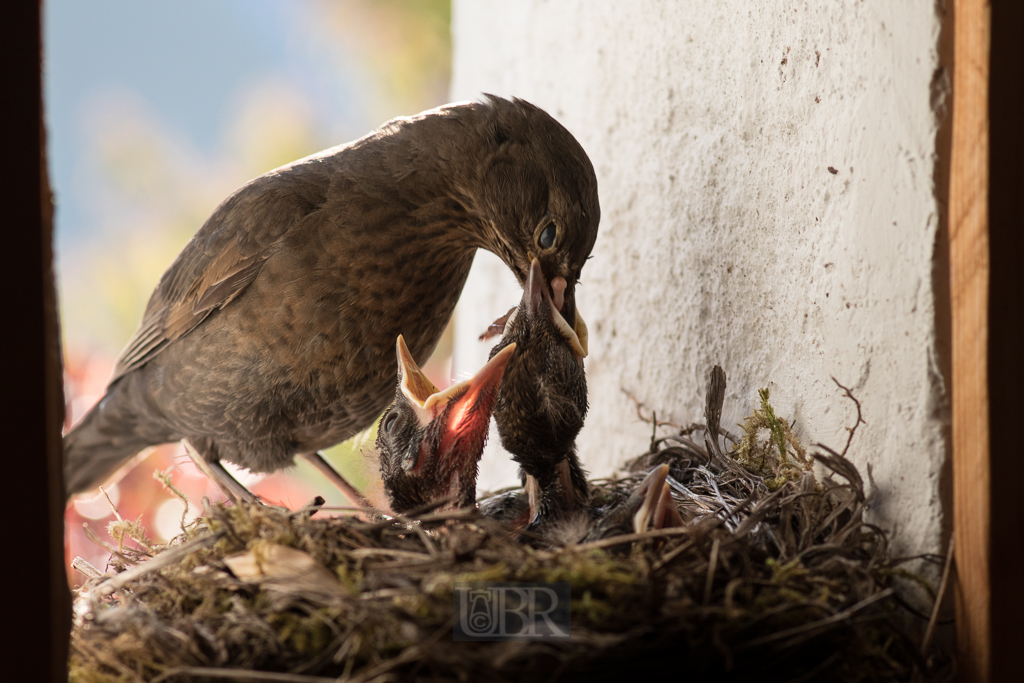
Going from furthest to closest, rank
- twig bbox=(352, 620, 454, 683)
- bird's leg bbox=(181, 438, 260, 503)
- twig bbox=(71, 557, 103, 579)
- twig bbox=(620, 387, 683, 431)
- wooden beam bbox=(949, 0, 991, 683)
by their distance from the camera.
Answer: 1. bird's leg bbox=(181, 438, 260, 503)
2. twig bbox=(620, 387, 683, 431)
3. twig bbox=(71, 557, 103, 579)
4. wooden beam bbox=(949, 0, 991, 683)
5. twig bbox=(352, 620, 454, 683)

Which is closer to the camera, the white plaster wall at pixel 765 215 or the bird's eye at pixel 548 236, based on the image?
the white plaster wall at pixel 765 215

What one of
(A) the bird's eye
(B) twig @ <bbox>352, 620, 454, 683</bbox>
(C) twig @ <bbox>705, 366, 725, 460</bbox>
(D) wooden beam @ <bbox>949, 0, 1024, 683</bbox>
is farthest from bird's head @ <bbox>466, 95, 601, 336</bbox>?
(B) twig @ <bbox>352, 620, 454, 683</bbox>

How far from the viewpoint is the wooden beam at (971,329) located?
1178 mm

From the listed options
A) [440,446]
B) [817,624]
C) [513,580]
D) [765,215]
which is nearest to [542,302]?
[440,446]

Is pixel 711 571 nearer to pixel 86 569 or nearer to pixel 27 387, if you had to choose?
pixel 27 387

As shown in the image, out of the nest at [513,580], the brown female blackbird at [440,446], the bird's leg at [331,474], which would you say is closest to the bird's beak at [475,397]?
the brown female blackbird at [440,446]

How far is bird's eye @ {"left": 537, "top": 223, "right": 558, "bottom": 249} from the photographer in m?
1.98

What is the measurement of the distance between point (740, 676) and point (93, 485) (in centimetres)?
255

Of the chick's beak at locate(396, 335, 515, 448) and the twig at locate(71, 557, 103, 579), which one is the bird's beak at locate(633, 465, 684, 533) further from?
the twig at locate(71, 557, 103, 579)

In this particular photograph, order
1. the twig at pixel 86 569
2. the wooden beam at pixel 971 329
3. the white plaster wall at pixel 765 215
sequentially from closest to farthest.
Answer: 1. the wooden beam at pixel 971 329
2. the white plaster wall at pixel 765 215
3. the twig at pixel 86 569

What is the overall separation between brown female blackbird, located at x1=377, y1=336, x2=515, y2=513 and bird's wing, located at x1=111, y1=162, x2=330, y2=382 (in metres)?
0.63

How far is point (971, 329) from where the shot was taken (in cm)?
121

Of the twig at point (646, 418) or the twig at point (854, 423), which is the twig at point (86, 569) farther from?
the twig at point (854, 423)

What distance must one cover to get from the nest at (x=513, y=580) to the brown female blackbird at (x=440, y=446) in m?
0.38
